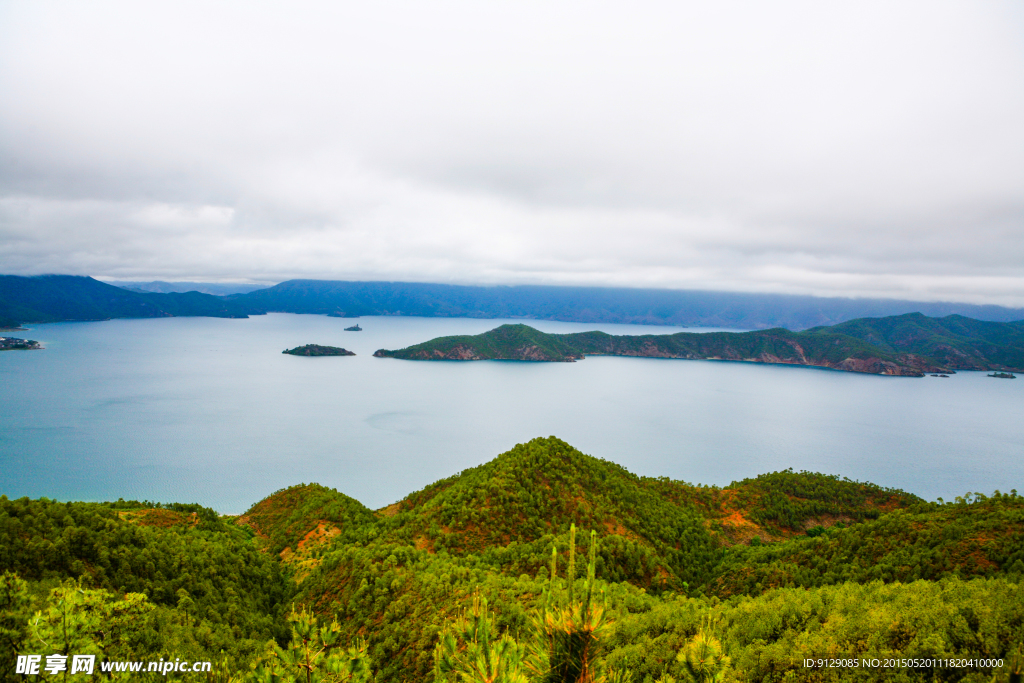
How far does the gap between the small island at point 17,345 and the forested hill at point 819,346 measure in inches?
3673

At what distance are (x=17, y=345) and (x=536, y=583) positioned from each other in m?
→ 171

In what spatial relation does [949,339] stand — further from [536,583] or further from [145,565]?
[145,565]

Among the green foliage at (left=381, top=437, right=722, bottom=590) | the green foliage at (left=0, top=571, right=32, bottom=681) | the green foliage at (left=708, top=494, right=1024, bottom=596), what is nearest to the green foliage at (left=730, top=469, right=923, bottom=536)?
the green foliage at (left=381, top=437, right=722, bottom=590)

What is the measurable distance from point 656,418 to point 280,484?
211 feet

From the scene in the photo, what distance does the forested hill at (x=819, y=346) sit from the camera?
475 ft

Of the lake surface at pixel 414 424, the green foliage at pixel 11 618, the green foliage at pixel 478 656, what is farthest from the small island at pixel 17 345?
the green foliage at pixel 478 656

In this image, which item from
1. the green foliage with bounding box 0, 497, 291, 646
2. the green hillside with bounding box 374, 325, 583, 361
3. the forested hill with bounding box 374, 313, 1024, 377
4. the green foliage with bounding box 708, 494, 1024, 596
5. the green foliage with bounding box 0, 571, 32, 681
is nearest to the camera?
the green foliage with bounding box 0, 571, 32, 681

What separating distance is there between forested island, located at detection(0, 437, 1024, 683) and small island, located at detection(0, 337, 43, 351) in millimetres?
141050

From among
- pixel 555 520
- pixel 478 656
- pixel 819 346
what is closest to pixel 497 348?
pixel 819 346

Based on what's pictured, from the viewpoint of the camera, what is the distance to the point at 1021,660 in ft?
8.22

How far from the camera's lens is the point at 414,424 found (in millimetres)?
72875

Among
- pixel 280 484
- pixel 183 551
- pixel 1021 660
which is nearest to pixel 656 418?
pixel 280 484

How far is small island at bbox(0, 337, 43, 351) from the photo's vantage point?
116969 mm

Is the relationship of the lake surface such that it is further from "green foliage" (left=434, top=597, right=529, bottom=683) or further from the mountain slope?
"green foliage" (left=434, top=597, right=529, bottom=683)
